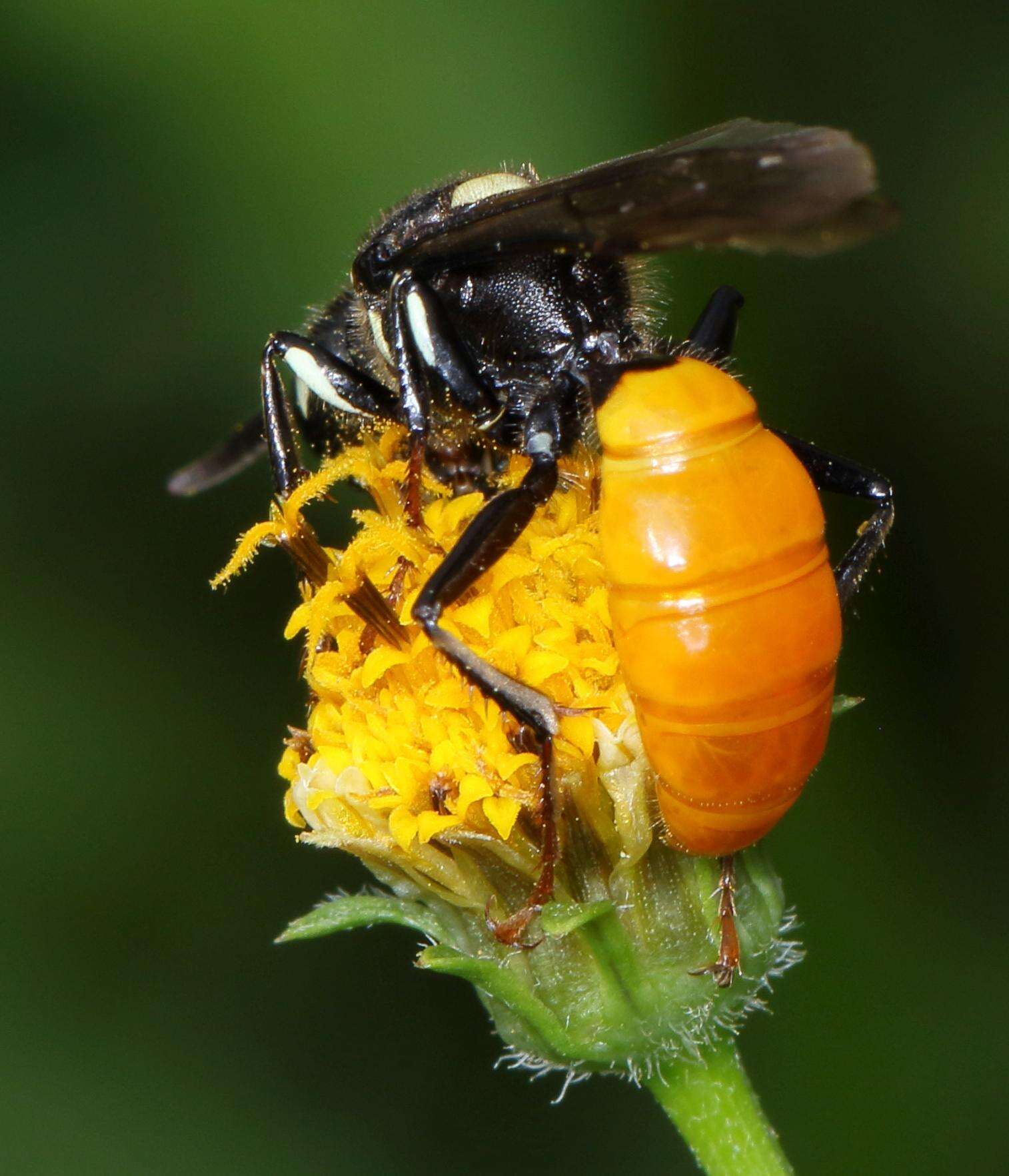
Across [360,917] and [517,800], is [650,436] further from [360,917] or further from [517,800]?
[360,917]

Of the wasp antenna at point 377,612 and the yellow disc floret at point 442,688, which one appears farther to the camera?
the wasp antenna at point 377,612

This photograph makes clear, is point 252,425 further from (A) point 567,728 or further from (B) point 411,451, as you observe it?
(A) point 567,728

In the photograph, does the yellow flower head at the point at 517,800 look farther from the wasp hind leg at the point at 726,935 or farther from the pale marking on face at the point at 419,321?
the pale marking on face at the point at 419,321

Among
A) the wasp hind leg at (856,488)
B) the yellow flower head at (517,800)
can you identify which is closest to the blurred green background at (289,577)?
the yellow flower head at (517,800)

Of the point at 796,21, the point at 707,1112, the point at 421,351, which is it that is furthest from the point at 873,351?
the point at 707,1112

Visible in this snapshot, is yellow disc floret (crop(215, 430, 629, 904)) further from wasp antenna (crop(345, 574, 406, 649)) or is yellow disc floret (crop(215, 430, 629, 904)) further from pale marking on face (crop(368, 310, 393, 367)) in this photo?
pale marking on face (crop(368, 310, 393, 367))

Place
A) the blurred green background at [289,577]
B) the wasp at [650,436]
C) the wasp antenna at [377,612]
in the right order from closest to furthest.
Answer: the wasp at [650,436] → the wasp antenna at [377,612] → the blurred green background at [289,577]

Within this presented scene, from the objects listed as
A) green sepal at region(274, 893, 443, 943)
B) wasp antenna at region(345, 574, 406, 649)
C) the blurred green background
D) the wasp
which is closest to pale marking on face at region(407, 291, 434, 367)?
the wasp

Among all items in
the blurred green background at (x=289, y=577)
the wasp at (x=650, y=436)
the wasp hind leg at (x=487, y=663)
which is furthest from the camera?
the blurred green background at (x=289, y=577)
